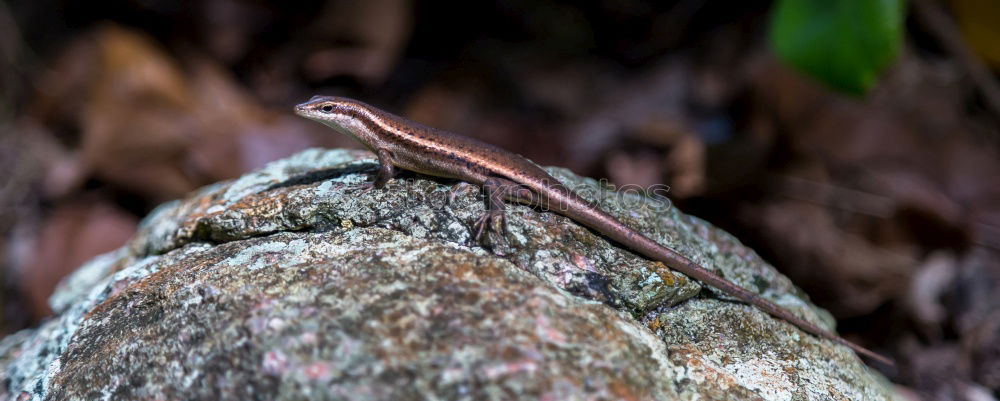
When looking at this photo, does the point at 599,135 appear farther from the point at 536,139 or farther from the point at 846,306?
the point at 846,306

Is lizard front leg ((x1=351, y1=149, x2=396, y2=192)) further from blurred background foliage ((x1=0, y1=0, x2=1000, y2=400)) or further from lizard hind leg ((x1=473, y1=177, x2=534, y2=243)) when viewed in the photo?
blurred background foliage ((x1=0, y1=0, x2=1000, y2=400))

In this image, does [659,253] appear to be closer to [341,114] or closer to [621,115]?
[341,114]

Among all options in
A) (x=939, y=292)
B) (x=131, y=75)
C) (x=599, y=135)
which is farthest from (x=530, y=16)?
(x=939, y=292)

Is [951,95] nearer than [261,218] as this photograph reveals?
No

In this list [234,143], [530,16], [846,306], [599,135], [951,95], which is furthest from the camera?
[530,16]

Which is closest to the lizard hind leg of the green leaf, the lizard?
the lizard

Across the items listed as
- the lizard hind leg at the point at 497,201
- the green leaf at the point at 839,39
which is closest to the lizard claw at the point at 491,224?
the lizard hind leg at the point at 497,201

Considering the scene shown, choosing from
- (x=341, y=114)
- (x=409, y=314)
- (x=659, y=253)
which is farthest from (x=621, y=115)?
(x=409, y=314)
